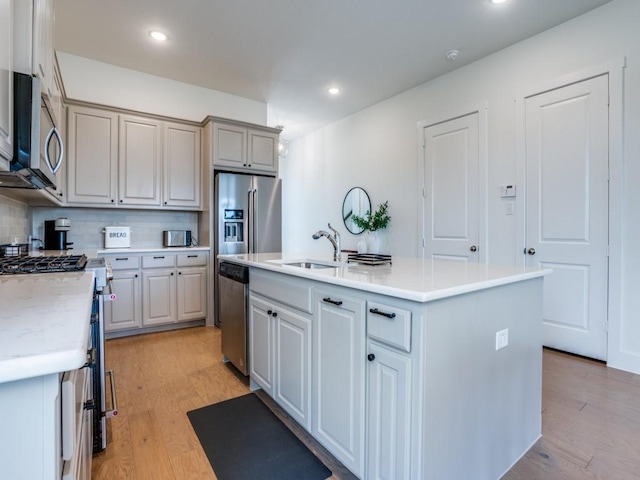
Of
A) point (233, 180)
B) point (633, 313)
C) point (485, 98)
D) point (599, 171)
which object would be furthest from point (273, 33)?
point (633, 313)

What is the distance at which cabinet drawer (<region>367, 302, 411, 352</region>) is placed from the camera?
1183 millimetres

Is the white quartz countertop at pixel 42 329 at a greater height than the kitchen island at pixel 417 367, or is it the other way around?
the white quartz countertop at pixel 42 329

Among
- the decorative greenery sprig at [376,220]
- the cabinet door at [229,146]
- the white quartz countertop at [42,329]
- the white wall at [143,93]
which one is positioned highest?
the white wall at [143,93]

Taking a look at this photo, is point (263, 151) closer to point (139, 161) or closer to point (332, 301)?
point (139, 161)

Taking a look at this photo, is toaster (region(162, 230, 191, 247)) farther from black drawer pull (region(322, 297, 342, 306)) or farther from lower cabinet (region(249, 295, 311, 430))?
black drawer pull (region(322, 297, 342, 306))

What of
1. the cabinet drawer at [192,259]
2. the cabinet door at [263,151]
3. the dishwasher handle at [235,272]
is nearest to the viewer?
the dishwasher handle at [235,272]

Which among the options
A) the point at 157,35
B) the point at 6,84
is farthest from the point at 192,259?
the point at 6,84

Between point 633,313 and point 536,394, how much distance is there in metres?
1.61

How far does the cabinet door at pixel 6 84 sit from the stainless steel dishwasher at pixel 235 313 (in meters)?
1.46

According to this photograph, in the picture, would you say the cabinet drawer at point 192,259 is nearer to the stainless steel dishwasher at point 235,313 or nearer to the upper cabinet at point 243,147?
the upper cabinet at point 243,147

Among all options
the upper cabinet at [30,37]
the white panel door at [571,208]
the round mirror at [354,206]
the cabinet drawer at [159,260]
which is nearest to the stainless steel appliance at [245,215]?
the cabinet drawer at [159,260]

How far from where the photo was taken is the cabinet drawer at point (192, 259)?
3.73m

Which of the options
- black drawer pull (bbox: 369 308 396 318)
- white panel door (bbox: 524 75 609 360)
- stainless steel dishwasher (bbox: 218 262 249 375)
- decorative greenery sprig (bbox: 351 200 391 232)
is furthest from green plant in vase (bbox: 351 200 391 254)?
black drawer pull (bbox: 369 308 396 318)

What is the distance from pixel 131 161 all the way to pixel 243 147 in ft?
4.10
